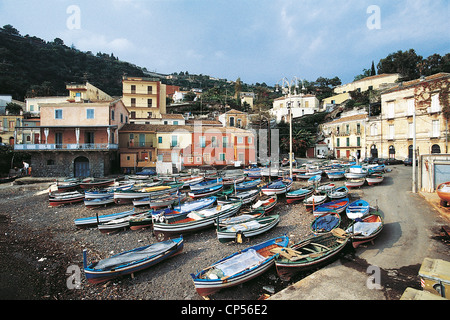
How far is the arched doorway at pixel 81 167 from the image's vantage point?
95.6 ft

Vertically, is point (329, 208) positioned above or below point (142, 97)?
below

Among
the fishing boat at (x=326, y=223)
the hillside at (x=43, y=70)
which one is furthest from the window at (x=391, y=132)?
the hillside at (x=43, y=70)

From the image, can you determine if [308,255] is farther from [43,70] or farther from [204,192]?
[43,70]

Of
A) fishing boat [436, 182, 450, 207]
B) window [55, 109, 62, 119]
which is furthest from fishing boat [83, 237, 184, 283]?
window [55, 109, 62, 119]

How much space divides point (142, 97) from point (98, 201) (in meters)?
32.0

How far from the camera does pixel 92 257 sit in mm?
10484

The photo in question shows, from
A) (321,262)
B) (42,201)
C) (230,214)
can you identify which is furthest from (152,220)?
(42,201)

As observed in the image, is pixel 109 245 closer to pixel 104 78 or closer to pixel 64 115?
pixel 64 115

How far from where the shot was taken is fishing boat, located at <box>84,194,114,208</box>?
57.9 feet

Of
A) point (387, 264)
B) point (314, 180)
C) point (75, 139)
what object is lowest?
point (387, 264)

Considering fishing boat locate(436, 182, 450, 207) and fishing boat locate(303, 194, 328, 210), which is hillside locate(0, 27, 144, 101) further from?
fishing boat locate(436, 182, 450, 207)

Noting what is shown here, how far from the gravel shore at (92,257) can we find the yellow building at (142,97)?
99.0ft

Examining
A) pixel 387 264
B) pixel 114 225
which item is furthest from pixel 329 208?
pixel 114 225

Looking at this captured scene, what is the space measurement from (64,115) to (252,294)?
32.9 metres
